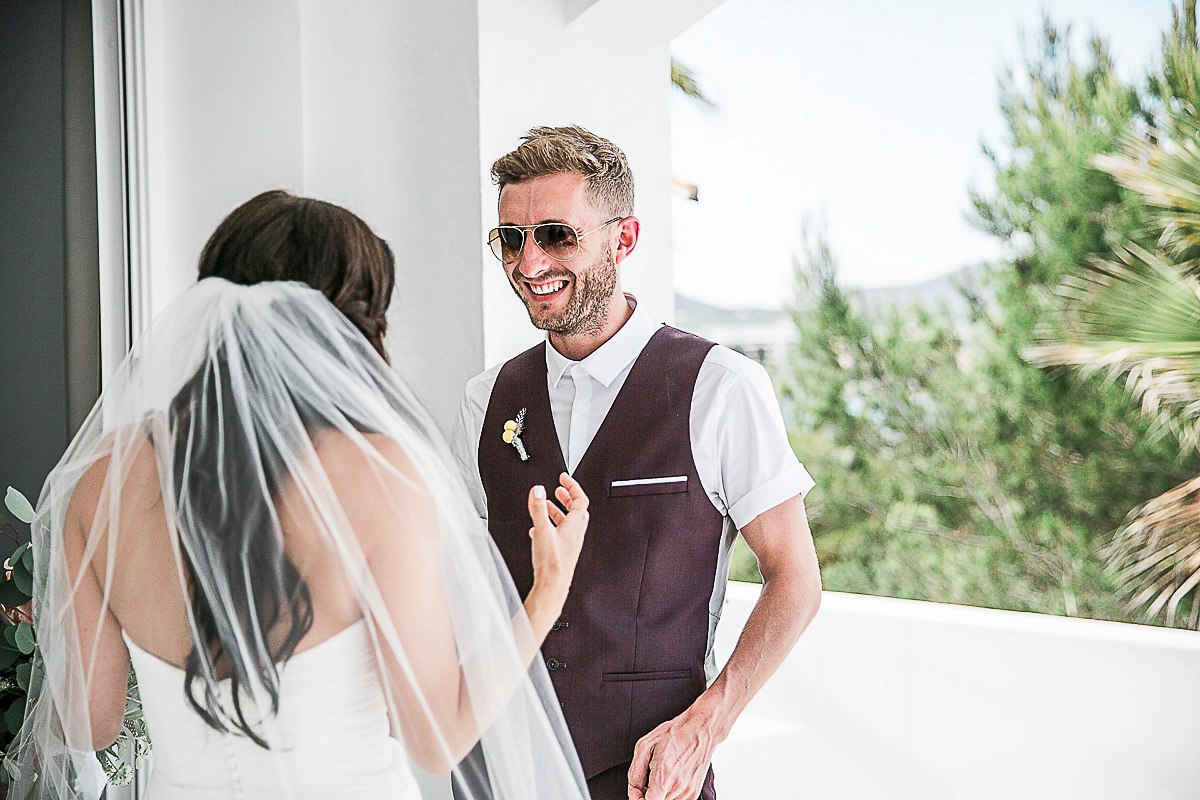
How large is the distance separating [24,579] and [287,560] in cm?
95

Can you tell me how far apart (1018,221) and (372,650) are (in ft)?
25.1

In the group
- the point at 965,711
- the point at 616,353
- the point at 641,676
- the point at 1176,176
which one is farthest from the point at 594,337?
the point at 1176,176

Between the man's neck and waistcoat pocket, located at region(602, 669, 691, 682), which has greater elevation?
the man's neck

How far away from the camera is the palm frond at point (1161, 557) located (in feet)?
19.9

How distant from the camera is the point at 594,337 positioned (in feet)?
6.22

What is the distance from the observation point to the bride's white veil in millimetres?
1188

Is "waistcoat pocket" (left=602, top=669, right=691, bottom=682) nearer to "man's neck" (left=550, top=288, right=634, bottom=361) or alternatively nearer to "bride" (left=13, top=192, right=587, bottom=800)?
"bride" (left=13, top=192, right=587, bottom=800)

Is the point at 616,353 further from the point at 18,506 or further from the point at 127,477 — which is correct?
the point at 18,506

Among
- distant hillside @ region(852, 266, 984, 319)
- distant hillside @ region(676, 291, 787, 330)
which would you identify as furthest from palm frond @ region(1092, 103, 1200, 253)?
distant hillside @ region(676, 291, 787, 330)

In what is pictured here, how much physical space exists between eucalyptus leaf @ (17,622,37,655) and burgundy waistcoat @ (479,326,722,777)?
2.81 feet

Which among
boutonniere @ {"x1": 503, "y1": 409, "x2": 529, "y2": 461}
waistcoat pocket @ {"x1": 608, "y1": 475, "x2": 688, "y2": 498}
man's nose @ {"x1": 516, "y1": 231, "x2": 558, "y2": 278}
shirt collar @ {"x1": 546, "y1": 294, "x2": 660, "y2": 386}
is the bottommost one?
waistcoat pocket @ {"x1": 608, "y1": 475, "x2": 688, "y2": 498}

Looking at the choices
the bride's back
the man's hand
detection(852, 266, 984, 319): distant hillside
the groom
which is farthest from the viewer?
detection(852, 266, 984, 319): distant hillside

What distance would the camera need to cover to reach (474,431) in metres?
2.01

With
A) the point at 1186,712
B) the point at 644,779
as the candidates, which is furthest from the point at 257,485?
the point at 1186,712
